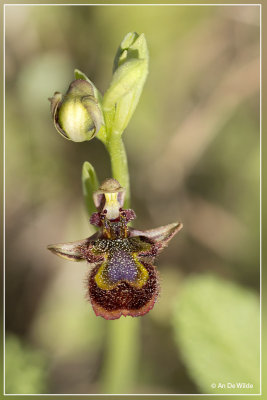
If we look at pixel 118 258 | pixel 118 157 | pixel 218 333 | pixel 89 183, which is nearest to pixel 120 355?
pixel 218 333

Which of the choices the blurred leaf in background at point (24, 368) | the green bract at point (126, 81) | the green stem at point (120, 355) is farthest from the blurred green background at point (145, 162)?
the green bract at point (126, 81)

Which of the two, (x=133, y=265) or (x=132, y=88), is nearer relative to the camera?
(x=132, y=88)

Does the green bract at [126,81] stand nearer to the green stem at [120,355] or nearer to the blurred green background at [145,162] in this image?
the green stem at [120,355]

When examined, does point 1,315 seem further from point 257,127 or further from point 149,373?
point 257,127

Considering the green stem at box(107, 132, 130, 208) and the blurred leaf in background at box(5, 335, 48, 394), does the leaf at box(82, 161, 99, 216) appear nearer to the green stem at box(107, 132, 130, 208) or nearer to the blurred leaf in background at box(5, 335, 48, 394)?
the green stem at box(107, 132, 130, 208)

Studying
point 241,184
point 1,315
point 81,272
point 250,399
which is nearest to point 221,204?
point 241,184
